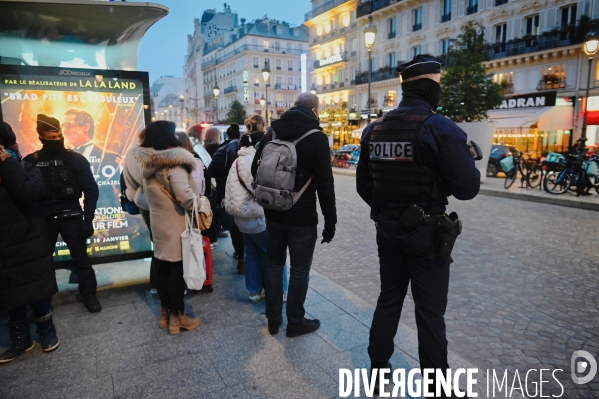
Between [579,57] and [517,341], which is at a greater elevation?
[579,57]

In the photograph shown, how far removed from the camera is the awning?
23594 mm

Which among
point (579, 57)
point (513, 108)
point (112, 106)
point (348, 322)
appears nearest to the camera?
point (348, 322)

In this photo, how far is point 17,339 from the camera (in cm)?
331

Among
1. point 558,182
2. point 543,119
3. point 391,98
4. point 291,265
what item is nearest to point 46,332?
point 291,265

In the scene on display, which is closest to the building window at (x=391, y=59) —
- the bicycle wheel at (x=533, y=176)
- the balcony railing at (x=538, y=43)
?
the balcony railing at (x=538, y=43)

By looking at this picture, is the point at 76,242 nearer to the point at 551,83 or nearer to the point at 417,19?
the point at 551,83

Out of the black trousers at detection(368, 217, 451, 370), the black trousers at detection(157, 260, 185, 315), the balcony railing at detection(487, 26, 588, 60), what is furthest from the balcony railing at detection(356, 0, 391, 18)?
the black trousers at detection(368, 217, 451, 370)

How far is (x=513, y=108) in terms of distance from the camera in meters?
26.8

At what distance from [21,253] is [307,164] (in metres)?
2.31

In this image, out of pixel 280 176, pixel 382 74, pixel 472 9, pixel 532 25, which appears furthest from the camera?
pixel 382 74

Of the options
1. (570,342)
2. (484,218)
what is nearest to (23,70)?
(570,342)

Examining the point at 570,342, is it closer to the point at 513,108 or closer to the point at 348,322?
the point at 348,322

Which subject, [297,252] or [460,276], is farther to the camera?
[460,276]

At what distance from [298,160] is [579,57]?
27.4 meters
